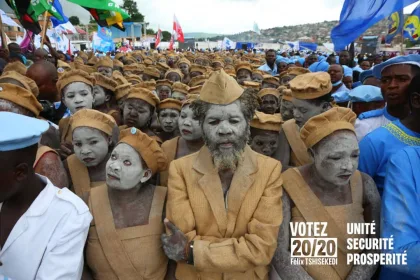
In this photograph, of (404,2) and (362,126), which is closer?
(362,126)

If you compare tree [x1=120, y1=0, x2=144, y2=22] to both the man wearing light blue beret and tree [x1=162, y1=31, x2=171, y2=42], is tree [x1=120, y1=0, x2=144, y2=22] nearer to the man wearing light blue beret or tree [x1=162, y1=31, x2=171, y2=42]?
tree [x1=162, y1=31, x2=171, y2=42]

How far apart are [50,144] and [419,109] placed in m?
3.21

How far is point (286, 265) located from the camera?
2.32 metres

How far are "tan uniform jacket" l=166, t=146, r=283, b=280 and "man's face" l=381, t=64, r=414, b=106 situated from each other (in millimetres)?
1504

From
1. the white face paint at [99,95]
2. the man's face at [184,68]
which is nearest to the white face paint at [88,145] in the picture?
the white face paint at [99,95]

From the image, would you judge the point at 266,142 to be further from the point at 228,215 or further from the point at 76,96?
the point at 76,96

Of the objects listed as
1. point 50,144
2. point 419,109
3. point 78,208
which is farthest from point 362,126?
point 50,144

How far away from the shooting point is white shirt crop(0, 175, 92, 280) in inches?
66.5

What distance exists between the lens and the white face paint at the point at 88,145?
287 cm

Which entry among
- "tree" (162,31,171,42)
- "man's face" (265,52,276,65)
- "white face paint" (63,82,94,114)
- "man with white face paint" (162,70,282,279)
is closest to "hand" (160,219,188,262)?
"man with white face paint" (162,70,282,279)

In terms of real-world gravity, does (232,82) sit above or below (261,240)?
above

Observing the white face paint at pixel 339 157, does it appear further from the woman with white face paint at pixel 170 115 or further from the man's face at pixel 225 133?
the woman with white face paint at pixel 170 115

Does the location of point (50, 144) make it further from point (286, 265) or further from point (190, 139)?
point (286, 265)

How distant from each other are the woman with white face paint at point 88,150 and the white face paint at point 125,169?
1.52 ft
